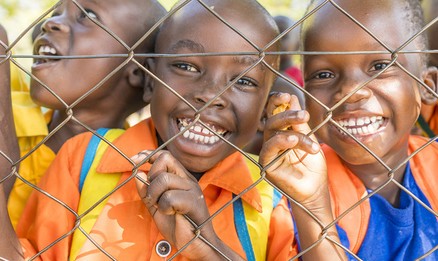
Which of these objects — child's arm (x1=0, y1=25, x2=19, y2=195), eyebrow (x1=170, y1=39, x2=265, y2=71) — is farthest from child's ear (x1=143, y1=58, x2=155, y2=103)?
child's arm (x1=0, y1=25, x2=19, y2=195)

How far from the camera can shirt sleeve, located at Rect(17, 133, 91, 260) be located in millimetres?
1519

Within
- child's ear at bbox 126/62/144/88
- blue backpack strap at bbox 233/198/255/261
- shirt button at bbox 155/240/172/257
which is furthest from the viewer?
child's ear at bbox 126/62/144/88

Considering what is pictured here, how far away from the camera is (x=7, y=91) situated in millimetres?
1571

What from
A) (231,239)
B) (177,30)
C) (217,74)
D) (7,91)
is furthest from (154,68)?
(231,239)

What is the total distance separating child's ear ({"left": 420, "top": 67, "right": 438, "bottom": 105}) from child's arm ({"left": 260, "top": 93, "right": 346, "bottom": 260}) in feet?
1.73

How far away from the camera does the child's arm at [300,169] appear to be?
1.27 m

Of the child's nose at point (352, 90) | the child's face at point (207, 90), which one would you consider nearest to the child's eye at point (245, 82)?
the child's face at point (207, 90)

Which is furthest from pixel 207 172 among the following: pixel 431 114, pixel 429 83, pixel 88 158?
pixel 431 114

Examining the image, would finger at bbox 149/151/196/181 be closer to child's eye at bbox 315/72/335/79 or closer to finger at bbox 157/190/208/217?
finger at bbox 157/190/208/217

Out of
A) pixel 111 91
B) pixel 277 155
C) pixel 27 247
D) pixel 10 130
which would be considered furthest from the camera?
pixel 111 91

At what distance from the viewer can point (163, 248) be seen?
1.45 metres

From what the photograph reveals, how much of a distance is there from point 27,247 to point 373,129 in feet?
2.81

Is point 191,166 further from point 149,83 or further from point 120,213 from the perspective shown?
point 149,83

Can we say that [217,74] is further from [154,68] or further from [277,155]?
[277,155]
